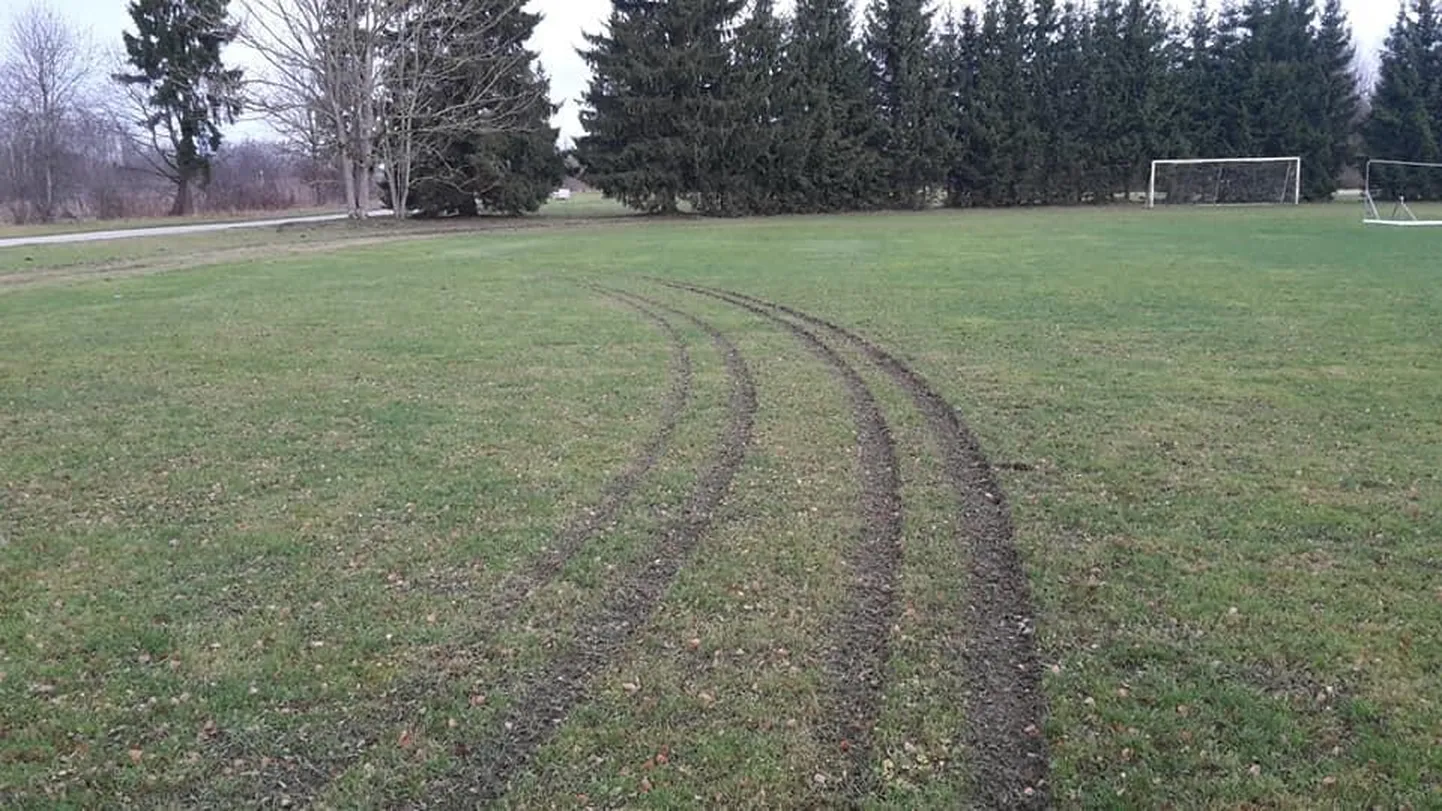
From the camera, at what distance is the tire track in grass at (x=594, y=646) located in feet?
11.5

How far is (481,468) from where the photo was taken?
6957 mm

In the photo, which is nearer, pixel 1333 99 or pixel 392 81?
pixel 392 81

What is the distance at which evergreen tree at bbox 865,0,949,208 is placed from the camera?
4997 centimetres

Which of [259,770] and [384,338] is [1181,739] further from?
[384,338]

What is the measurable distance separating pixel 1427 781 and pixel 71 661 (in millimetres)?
4998

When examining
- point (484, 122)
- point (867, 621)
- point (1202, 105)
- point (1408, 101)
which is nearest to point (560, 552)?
point (867, 621)

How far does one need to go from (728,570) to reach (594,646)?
3.23ft

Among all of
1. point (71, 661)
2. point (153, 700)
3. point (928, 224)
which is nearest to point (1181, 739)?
point (153, 700)

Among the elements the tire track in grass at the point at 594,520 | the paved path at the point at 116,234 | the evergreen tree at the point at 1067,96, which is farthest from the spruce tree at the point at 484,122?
the tire track in grass at the point at 594,520

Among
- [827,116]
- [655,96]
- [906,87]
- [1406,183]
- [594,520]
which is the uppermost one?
[906,87]

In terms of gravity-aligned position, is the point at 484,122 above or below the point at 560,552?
above

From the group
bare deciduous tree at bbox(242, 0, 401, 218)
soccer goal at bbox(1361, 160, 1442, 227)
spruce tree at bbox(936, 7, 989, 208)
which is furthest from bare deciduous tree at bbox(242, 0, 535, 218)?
soccer goal at bbox(1361, 160, 1442, 227)

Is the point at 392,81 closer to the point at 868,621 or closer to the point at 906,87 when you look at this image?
the point at 906,87

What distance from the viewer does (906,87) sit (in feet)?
165
